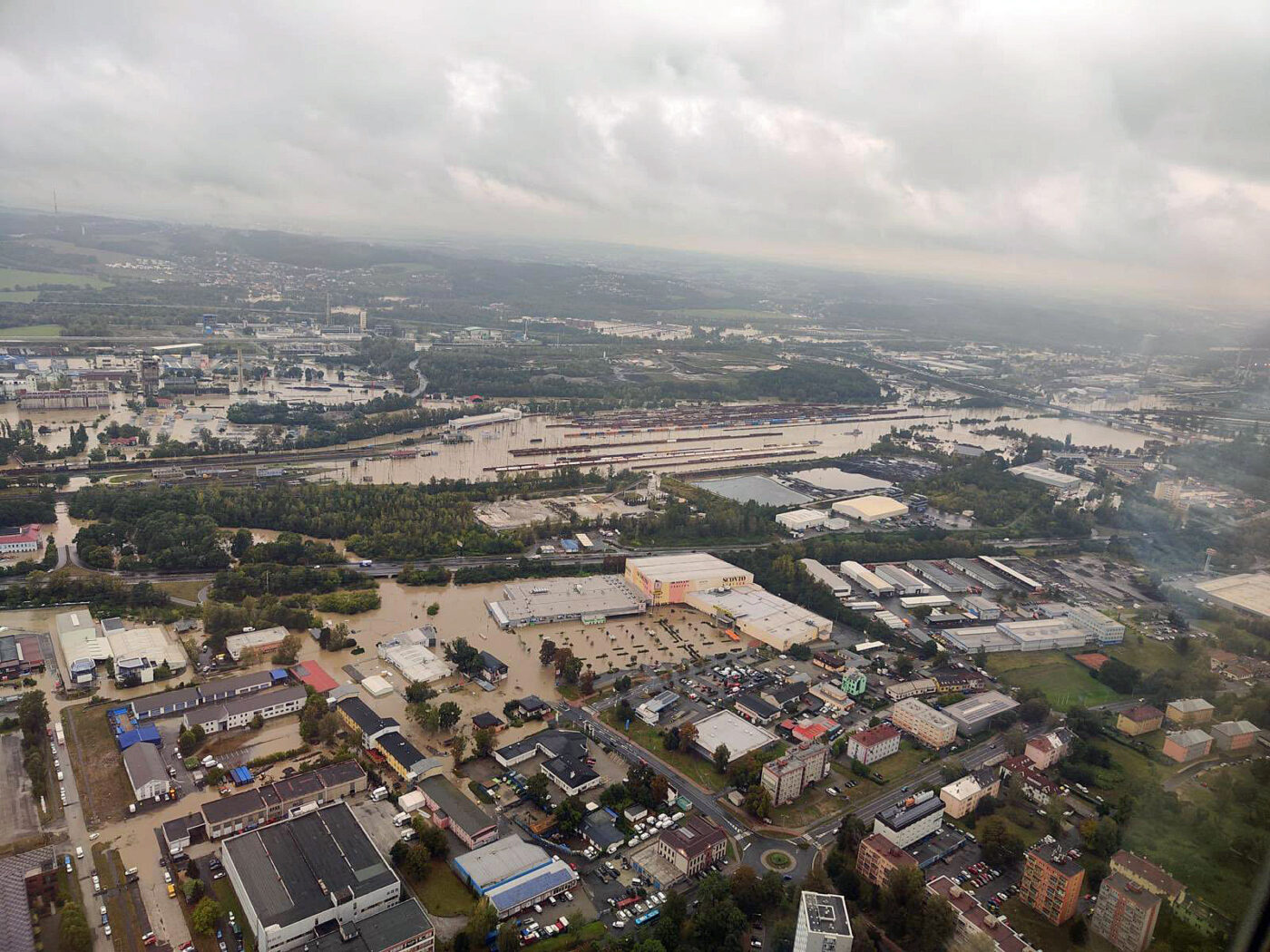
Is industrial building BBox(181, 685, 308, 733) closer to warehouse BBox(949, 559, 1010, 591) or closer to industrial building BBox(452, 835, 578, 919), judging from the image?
industrial building BBox(452, 835, 578, 919)

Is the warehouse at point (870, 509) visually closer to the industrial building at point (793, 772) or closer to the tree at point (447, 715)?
the industrial building at point (793, 772)

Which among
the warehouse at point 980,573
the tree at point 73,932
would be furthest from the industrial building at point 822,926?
the warehouse at point 980,573

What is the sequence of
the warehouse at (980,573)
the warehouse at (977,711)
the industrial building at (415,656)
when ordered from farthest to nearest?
the warehouse at (980,573) → the industrial building at (415,656) → the warehouse at (977,711)

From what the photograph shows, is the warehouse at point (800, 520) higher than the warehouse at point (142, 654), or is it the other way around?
the warehouse at point (800, 520)

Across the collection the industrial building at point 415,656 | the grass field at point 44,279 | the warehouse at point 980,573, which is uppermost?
the grass field at point 44,279

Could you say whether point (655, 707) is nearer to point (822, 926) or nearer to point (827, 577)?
point (822, 926)

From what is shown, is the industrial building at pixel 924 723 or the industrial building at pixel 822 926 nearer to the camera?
the industrial building at pixel 822 926

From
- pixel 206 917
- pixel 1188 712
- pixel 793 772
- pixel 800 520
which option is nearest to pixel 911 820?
pixel 793 772

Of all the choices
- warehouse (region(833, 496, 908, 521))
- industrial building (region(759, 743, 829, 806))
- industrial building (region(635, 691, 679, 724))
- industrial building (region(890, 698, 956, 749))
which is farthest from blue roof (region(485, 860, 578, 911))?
warehouse (region(833, 496, 908, 521))
